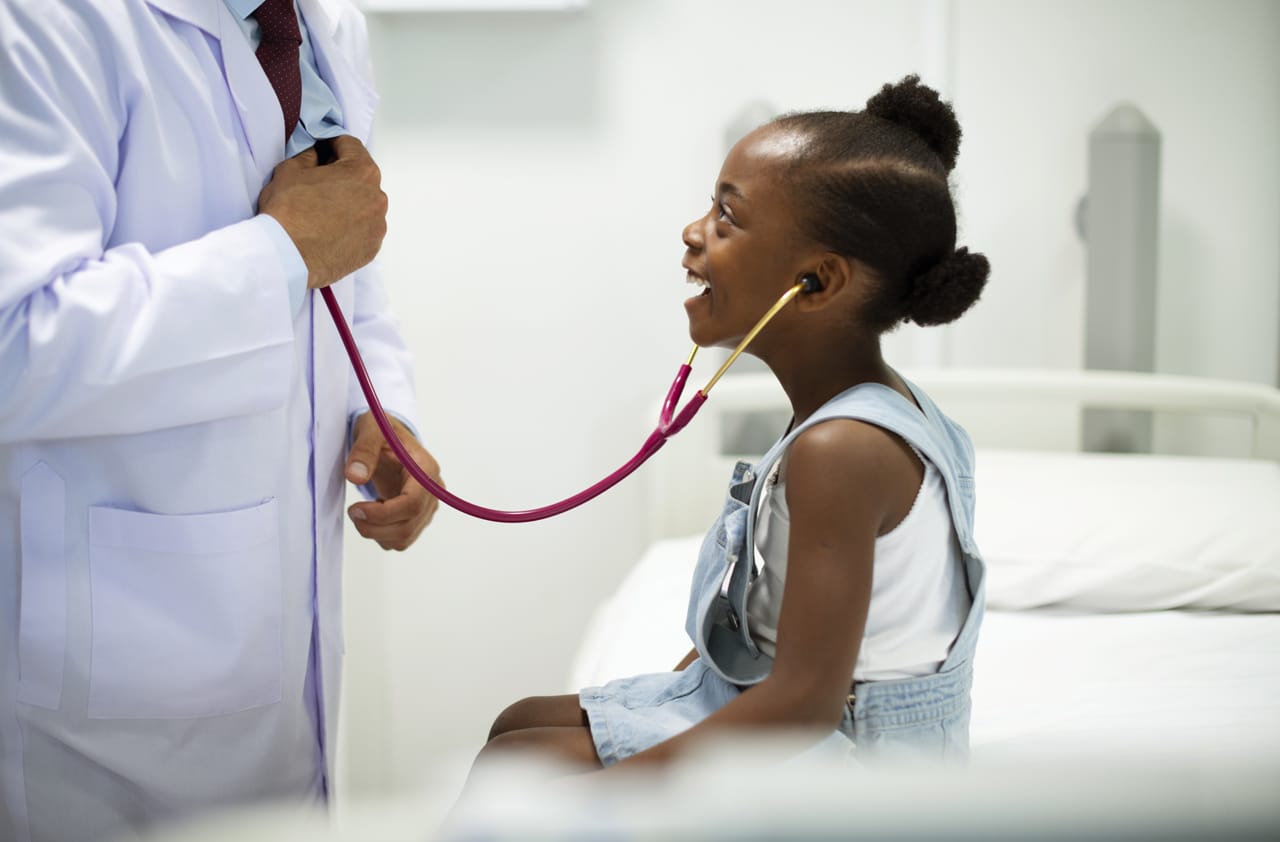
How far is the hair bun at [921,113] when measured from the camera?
1036 millimetres

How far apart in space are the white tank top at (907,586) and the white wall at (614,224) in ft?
4.61

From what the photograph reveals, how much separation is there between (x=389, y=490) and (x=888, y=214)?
745mm

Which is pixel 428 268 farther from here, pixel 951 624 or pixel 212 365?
pixel 951 624

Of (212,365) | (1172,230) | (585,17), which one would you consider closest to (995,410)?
(1172,230)

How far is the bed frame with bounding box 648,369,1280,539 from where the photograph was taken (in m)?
2.08

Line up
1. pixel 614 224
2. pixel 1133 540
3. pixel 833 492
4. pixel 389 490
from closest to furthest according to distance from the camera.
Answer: pixel 833 492, pixel 389 490, pixel 1133 540, pixel 614 224

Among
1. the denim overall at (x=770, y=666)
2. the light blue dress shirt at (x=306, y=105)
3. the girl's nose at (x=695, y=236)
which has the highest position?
the light blue dress shirt at (x=306, y=105)

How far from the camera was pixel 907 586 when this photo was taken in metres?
0.91

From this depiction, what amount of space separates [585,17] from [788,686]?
185 cm

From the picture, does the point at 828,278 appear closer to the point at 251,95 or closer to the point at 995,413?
the point at 251,95

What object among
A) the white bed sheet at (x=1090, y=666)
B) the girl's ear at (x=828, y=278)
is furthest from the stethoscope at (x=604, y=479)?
the white bed sheet at (x=1090, y=666)

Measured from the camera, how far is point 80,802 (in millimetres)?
1074

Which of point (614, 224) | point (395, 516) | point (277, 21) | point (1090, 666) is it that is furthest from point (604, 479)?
point (614, 224)

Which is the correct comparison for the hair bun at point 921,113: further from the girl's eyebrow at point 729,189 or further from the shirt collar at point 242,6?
the shirt collar at point 242,6
